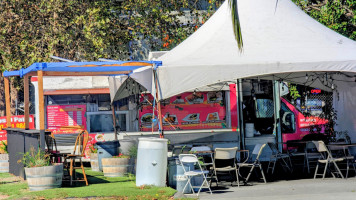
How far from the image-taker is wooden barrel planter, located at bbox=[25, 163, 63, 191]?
1245cm

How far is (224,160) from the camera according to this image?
13.9 meters

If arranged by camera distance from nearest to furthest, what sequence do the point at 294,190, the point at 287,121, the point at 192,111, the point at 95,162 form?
the point at 294,190 < the point at 95,162 < the point at 192,111 < the point at 287,121

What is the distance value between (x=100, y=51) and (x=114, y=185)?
9.26 m

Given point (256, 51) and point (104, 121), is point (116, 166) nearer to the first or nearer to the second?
point (256, 51)

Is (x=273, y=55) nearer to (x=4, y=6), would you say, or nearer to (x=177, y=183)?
(x=177, y=183)

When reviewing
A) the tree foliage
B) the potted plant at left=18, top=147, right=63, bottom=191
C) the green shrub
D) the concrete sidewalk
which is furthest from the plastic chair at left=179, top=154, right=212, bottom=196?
the tree foliage

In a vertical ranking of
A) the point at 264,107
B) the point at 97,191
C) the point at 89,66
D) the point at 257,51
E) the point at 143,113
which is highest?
the point at 257,51

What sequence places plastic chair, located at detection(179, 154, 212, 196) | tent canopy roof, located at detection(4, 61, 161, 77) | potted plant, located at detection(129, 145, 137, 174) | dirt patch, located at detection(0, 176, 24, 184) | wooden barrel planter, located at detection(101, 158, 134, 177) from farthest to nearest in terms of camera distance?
potted plant, located at detection(129, 145, 137, 174) < wooden barrel planter, located at detection(101, 158, 134, 177) < dirt patch, located at detection(0, 176, 24, 184) < tent canopy roof, located at detection(4, 61, 161, 77) < plastic chair, located at detection(179, 154, 212, 196)

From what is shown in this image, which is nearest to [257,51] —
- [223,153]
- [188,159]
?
[223,153]

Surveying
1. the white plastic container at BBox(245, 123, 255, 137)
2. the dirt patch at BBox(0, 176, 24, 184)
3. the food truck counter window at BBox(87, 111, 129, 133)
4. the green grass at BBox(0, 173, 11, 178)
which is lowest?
Answer: the dirt patch at BBox(0, 176, 24, 184)

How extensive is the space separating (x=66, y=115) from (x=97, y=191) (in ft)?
25.1

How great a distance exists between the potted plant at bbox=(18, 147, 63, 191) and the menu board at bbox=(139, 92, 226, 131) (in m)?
7.11

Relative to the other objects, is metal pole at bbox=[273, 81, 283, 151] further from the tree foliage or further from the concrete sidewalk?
the concrete sidewalk

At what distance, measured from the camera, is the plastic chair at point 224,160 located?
44.3ft
